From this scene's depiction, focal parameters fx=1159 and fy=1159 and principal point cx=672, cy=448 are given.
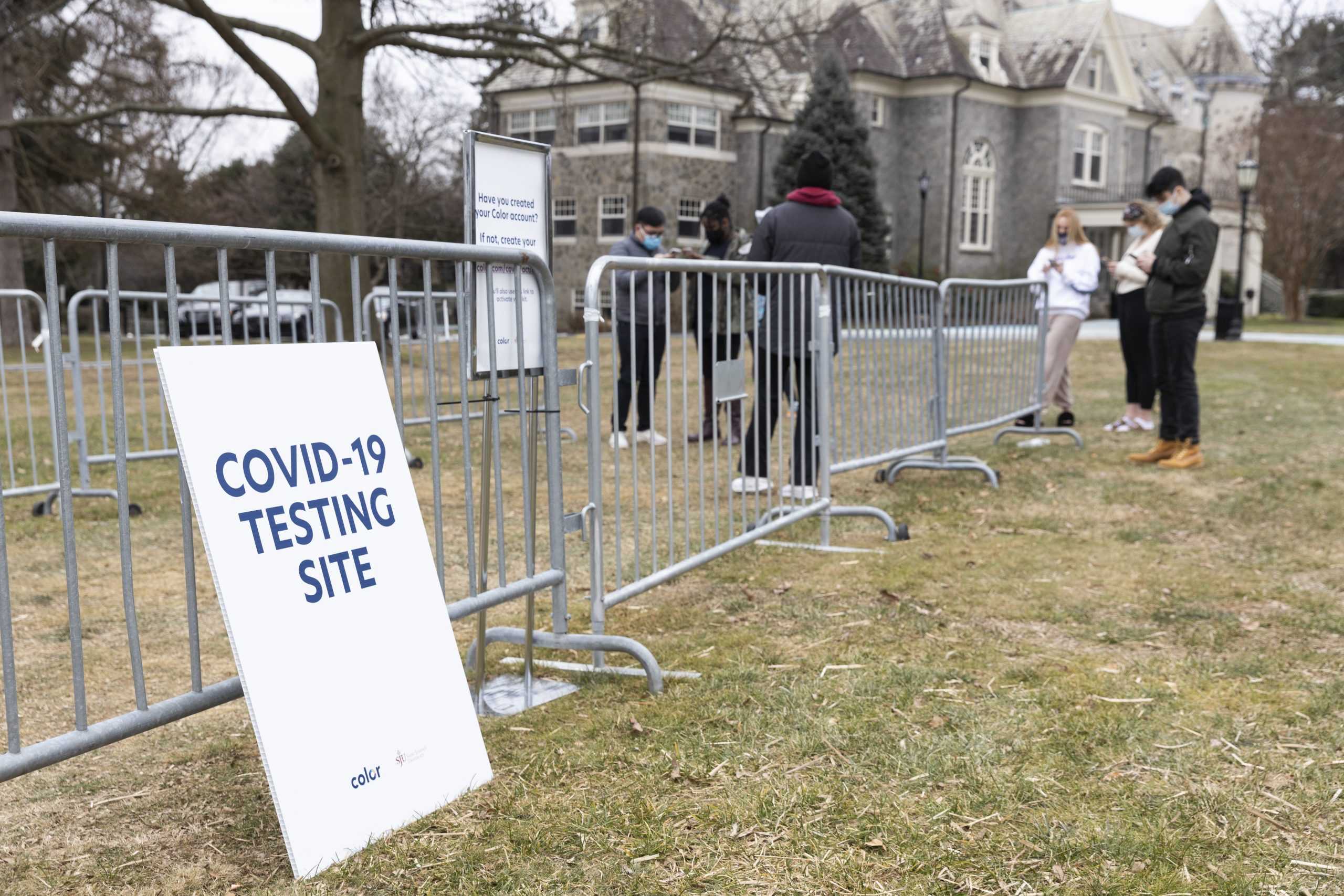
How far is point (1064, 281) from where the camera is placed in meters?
10.3

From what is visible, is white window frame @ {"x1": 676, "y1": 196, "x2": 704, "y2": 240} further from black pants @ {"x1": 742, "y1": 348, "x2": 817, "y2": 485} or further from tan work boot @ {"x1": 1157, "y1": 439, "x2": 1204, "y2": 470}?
black pants @ {"x1": 742, "y1": 348, "x2": 817, "y2": 485}

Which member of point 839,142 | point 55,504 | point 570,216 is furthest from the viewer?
point 570,216

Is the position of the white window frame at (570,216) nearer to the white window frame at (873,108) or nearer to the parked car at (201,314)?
the white window frame at (873,108)

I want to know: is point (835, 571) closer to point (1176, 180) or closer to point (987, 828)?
point (987, 828)

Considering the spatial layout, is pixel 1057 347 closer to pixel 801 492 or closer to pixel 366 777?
pixel 801 492

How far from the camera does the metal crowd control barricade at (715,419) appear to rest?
14.0 ft

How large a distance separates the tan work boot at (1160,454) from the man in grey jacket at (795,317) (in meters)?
3.07

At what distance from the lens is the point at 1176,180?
29.6ft

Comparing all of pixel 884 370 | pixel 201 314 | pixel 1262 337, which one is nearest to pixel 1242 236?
pixel 1262 337

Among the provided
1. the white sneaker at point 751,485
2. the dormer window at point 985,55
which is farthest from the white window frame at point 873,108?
the white sneaker at point 751,485

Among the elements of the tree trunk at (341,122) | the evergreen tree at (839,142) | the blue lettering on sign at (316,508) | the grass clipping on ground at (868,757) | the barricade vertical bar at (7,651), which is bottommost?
the grass clipping on ground at (868,757)

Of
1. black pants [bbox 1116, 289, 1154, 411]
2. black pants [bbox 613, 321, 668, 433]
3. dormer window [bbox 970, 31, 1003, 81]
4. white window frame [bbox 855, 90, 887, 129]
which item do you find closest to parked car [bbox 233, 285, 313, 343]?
black pants [bbox 613, 321, 668, 433]

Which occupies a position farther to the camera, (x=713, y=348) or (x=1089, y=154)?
(x=1089, y=154)

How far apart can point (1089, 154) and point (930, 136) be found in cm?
766
